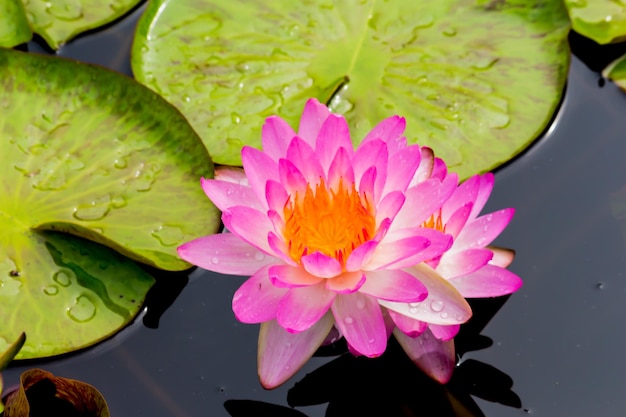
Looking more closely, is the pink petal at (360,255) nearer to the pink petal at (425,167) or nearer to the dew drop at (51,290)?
the pink petal at (425,167)

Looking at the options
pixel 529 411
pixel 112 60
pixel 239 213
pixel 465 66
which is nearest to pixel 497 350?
pixel 529 411

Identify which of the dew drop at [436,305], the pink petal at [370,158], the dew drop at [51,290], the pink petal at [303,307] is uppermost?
the pink petal at [370,158]

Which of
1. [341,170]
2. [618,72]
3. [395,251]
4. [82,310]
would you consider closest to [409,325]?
[395,251]

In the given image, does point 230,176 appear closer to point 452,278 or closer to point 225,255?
point 225,255

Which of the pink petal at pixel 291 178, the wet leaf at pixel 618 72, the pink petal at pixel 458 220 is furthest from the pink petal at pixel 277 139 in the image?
the wet leaf at pixel 618 72

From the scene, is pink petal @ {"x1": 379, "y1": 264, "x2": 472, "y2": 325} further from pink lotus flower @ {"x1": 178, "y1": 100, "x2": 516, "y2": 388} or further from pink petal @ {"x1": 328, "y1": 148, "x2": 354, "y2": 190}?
pink petal @ {"x1": 328, "y1": 148, "x2": 354, "y2": 190}

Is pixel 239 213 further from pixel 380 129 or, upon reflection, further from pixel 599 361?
pixel 599 361

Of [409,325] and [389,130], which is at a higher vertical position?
[389,130]
